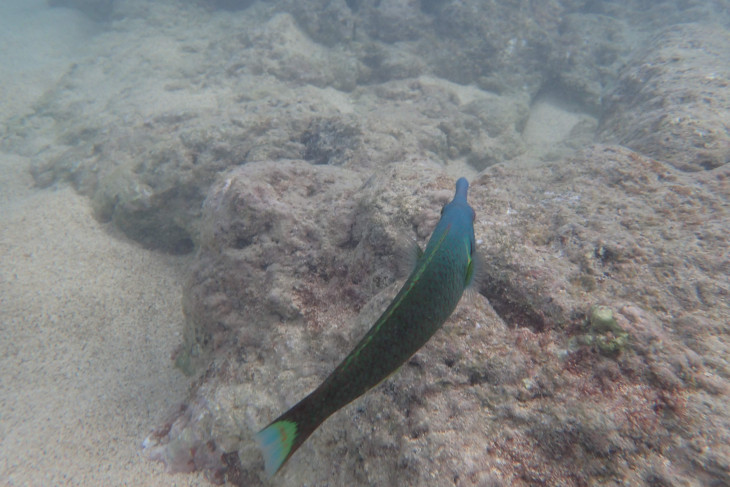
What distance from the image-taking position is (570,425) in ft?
4.83

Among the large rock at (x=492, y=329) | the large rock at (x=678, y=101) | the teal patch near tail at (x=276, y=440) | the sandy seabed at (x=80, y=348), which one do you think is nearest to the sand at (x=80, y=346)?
the sandy seabed at (x=80, y=348)

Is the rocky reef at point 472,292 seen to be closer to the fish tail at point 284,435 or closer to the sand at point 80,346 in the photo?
the sand at point 80,346

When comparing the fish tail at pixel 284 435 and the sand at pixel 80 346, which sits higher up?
the fish tail at pixel 284 435

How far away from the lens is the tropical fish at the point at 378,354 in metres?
1.11

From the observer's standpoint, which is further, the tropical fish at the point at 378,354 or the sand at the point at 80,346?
the sand at the point at 80,346

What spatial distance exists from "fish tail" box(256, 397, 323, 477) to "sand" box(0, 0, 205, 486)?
62.5 inches

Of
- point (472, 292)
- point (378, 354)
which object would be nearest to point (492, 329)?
point (472, 292)

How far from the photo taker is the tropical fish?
43.6 inches

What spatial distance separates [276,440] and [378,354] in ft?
1.50

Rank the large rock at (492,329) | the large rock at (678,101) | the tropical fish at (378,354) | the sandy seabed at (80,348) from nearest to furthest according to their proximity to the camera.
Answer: the tropical fish at (378,354), the large rock at (492,329), the sandy seabed at (80,348), the large rock at (678,101)

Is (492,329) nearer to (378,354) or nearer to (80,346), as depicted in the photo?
(378,354)

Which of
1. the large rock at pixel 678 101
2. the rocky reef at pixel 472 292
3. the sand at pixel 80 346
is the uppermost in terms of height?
the large rock at pixel 678 101

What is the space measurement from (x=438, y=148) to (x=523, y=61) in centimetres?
616

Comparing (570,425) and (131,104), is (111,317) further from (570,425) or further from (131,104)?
(131,104)
